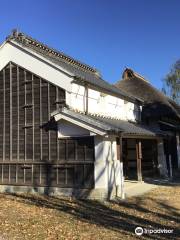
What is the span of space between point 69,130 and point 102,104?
4.19 m

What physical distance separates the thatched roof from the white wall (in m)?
1.80

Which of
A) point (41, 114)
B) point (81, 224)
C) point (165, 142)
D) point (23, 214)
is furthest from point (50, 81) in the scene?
point (165, 142)

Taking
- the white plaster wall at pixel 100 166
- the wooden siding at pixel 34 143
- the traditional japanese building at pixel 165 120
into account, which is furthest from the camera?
the traditional japanese building at pixel 165 120

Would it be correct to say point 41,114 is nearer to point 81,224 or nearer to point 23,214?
point 23,214

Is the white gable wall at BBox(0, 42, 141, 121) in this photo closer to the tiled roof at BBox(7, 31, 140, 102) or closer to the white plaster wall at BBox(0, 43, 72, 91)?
the white plaster wall at BBox(0, 43, 72, 91)

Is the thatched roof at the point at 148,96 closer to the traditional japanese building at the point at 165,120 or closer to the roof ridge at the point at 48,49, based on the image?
the traditional japanese building at the point at 165,120

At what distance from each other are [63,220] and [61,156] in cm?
494

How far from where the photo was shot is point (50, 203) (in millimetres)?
13547

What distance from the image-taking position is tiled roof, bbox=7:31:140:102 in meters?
16.9

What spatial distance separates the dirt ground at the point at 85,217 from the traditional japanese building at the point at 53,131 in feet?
3.09

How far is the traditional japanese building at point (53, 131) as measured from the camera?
Answer: 47.1ft

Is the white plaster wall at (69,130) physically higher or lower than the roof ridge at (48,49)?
lower

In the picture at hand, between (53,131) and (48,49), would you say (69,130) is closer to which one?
(53,131)

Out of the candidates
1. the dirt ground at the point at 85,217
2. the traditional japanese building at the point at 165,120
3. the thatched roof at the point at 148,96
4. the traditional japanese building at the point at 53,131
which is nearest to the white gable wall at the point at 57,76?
the traditional japanese building at the point at 53,131
